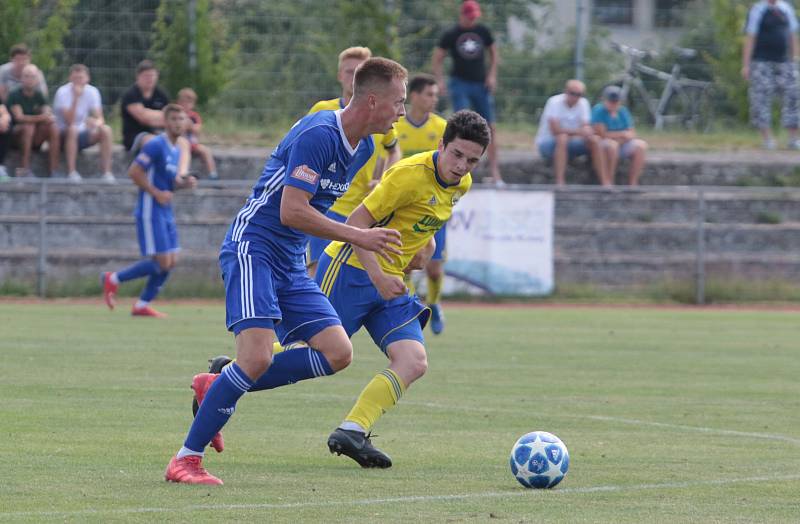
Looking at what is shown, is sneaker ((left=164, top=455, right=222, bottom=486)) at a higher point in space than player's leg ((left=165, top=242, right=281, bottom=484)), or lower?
lower

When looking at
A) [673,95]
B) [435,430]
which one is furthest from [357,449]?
[673,95]

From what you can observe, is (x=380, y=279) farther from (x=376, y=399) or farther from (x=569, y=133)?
(x=569, y=133)

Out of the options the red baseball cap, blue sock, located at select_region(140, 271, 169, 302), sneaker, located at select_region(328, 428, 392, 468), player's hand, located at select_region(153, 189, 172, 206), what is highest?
the red baseball cap

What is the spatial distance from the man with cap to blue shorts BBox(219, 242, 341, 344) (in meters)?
16.4

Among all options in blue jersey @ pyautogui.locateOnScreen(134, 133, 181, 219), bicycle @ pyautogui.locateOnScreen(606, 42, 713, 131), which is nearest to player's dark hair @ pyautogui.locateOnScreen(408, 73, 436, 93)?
blue jersey @ pyautogui.locateOnScreen(134, 133, 181, 219)

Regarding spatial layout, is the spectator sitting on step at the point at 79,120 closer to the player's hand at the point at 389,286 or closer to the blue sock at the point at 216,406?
the player's hand at the point at 389,286

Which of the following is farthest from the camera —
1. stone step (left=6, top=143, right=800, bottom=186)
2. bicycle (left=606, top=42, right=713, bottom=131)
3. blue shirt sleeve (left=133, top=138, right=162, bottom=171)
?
bicycle (left=606, top=42, right=713, bottom=131)

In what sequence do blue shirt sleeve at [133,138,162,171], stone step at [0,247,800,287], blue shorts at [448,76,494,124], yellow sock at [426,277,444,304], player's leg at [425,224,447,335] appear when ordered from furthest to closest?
1. blue shorts at [448,76,494,124]
2. stone step at [0,247,800,287]
3. blue shirt sleeve at [133,138,162,171]
4. yellow sock at [426,277,444,304]
5. player's leg at [425,224,447,335]

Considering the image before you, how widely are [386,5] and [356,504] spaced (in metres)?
19.1

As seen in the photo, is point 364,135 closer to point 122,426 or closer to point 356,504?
point 356,504

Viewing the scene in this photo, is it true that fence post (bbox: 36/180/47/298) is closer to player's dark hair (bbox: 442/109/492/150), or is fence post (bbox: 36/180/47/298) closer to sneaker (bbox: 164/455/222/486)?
player's dark hair (bbox: 442/109/492/150)

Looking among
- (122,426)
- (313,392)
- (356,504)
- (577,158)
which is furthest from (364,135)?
(577,158)

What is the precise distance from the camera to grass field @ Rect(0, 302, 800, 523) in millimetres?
6387

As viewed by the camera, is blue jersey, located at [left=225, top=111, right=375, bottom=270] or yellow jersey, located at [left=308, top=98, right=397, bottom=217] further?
yellow jersey, located at [left=308, top=98, right=397, bottom=217]
